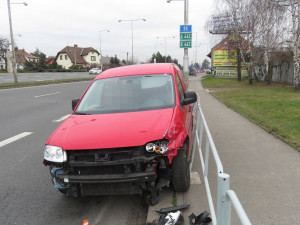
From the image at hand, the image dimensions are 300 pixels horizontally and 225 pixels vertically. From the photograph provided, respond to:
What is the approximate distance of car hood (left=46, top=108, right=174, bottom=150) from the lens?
325cm

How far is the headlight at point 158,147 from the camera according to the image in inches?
128

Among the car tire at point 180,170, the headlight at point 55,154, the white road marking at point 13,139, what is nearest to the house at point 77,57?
the white road marking at point 13,139

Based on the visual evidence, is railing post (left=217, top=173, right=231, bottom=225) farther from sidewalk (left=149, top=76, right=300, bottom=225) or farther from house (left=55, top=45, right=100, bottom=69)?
house (left=55, top=45, right=100, bottom=69)

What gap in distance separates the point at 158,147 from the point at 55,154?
121cm

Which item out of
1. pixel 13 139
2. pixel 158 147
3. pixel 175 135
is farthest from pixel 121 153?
pixel 13 139

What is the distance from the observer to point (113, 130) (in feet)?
11.4

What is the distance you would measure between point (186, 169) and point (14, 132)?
5.69 meters

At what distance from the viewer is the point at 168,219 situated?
3117 mm

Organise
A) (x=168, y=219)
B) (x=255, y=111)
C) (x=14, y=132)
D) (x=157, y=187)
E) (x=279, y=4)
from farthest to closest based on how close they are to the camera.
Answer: (x=279, y=4) < (x=255, y=111) < (x=14, y=132) < (x=157, y=187) < (x=168, y=219)

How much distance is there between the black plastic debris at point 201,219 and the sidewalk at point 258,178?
13 centimetres

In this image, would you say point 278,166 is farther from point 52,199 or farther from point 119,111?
point 52,199

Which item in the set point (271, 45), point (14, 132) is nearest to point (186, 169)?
point (14, 132)

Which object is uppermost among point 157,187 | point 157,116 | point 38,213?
point 157,116

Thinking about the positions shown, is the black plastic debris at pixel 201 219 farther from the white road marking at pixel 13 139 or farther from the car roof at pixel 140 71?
the white road marking at pixel 13 139
